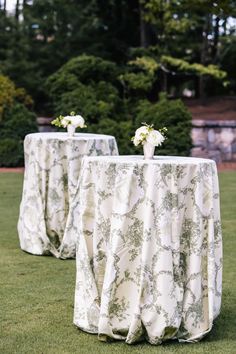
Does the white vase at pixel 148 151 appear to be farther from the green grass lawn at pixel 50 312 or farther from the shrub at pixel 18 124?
the shrub at pixel 18 124

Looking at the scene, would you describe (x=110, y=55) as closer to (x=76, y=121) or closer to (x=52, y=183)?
(x=76, y=121)

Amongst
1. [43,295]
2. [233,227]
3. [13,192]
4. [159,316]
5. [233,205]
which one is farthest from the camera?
[13,192]

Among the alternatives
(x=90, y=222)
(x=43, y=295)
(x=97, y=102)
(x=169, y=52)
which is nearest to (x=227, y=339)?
(x=90, y=222)

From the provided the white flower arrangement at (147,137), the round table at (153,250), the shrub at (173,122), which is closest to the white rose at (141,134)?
the white flower arrangement at (147,137)

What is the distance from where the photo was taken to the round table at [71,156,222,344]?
4.07 meters

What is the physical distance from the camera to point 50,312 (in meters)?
4.87

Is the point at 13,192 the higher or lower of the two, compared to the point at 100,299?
lower

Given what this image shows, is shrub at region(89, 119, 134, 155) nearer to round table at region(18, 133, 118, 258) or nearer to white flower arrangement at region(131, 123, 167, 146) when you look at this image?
round table at region(18, 133, 118, 258)

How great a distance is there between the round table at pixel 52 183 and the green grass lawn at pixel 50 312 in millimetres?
166

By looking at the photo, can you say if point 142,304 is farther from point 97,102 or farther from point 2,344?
point 97,102

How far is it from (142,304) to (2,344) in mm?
822

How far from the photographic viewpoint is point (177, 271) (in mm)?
4121

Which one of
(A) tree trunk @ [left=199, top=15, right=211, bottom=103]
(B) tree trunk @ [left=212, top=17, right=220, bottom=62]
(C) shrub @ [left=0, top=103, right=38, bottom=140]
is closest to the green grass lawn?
(C) shrub @ [left=0, top=103, right=38, bottom=140]

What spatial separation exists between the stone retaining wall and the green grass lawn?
9320mm
